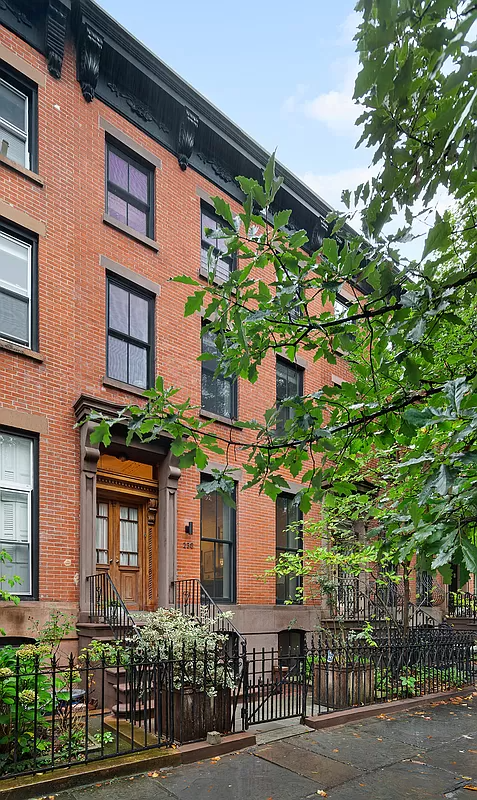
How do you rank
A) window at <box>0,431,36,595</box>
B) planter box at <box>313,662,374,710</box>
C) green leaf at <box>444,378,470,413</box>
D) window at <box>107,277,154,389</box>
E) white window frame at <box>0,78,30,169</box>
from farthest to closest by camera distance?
window at <box>107,277,154,389</box> < white window frame at <box>0,78,30,169</box> < planter box at <box>313,662,374,710</box> < window at <box>0,431,36,595</box> < green leaf at <box>444,378,470,413</box>

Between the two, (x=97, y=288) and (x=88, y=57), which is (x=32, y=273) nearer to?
(x=97, y=288)

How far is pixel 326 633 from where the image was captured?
12.0 metres

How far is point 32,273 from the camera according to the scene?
10.4 m

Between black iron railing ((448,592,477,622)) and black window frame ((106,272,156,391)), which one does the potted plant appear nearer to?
black window frame ((106,272,156,391))

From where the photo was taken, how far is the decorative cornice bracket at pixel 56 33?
10.8 metres

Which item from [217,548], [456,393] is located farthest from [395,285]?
[217,548]

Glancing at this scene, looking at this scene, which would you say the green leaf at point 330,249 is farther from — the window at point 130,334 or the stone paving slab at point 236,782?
the window at point 130,334

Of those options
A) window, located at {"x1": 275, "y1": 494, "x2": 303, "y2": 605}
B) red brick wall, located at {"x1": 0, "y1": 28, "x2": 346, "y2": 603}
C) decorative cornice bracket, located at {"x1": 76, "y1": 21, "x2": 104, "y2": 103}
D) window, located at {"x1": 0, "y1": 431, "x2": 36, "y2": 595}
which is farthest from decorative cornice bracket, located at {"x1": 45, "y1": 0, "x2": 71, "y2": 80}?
window, located at {"x1": 275, "y1": 494, "x2": 303, "y2": 605}

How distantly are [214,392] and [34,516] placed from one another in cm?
523

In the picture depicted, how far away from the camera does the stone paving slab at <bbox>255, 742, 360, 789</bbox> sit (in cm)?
671

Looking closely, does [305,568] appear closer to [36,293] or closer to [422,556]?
[36,293]

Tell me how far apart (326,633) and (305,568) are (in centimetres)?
129

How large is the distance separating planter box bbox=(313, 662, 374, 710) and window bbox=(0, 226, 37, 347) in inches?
270

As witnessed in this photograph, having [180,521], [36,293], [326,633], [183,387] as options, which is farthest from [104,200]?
[326,633]
